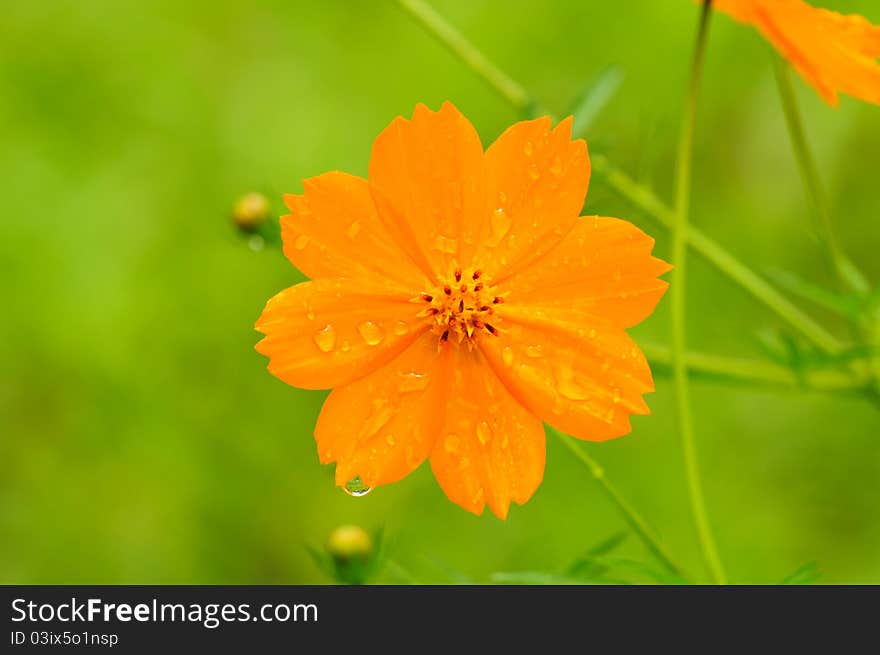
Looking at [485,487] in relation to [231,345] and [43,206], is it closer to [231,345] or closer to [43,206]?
[231,345]

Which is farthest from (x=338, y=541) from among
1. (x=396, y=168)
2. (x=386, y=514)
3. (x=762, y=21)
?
(x=386, y=514)

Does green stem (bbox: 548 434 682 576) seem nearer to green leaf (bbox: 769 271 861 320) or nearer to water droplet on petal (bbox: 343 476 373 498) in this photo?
water droplet on petal (bbox: 343 476 373 498)

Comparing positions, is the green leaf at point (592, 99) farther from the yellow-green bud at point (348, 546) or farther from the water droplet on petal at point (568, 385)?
the yellow-green bud at point (348, 546)

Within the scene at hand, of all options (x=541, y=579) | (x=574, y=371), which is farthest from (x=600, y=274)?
(x=541, y=579)

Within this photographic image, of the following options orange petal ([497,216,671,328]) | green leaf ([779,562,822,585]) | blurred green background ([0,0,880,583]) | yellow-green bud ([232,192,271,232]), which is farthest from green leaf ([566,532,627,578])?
blurred green background ([0,0,880,583])

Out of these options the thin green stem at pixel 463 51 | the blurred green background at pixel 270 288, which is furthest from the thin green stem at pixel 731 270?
the blurred green background at pixel 270 288

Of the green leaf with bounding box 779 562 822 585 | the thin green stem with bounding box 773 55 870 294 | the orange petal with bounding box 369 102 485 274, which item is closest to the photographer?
the orange petal with bounding box 369 102 485 274

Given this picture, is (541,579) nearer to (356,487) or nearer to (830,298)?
(356,487)
